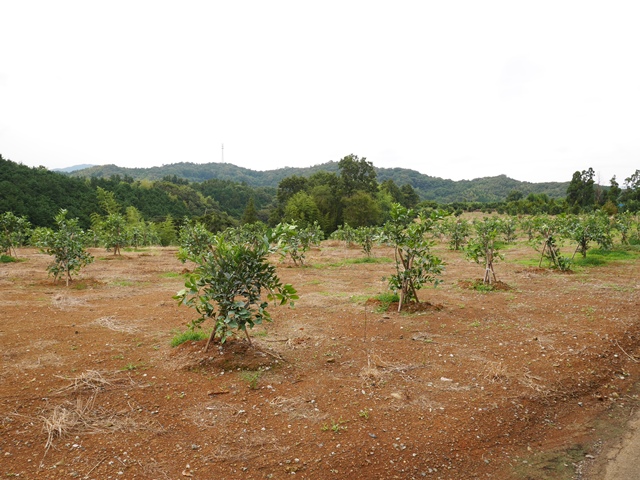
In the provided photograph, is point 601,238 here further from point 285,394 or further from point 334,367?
point 285,394

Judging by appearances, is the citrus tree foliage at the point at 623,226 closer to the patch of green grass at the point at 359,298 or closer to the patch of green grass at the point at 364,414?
the patch of green grass at the point at 359,298

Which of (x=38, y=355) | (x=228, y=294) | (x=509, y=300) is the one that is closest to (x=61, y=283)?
(x=38, y=355)

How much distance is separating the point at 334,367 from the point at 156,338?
3774mm

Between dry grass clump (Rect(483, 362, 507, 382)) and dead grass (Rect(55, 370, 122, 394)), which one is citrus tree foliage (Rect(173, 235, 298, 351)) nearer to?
dead grass (Rect(55, 370, 122, 394))

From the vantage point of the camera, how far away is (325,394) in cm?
522

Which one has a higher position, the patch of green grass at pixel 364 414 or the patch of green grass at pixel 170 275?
the patch of green grass at pixel 170 275

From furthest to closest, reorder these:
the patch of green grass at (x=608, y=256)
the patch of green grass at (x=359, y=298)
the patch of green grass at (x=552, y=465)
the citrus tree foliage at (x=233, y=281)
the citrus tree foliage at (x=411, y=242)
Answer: the patch of green grass at (x=608, y=256) → the patch of green grass at (x=359, y=298) → the citrus tree foliage at (x=411, y=242) → the citrus tree foliage at (x=233, y=281) → the patch of green grass at (x=552, y=465)

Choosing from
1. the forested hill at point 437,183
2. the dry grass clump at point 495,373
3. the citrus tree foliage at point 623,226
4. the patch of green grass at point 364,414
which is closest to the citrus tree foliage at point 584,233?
the citrus tree foliage at point 623,226

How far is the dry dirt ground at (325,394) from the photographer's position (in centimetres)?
395

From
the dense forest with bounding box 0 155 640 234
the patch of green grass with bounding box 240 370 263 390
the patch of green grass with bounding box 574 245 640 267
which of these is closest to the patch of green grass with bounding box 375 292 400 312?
the patch of green grass with bounding box 240 370 263 390

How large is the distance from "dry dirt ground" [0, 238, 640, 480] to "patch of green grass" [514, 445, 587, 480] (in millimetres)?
16

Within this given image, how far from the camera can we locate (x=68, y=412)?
4508 millimetres

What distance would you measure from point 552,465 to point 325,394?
2749 mm

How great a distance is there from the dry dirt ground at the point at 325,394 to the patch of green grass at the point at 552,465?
0.02m
